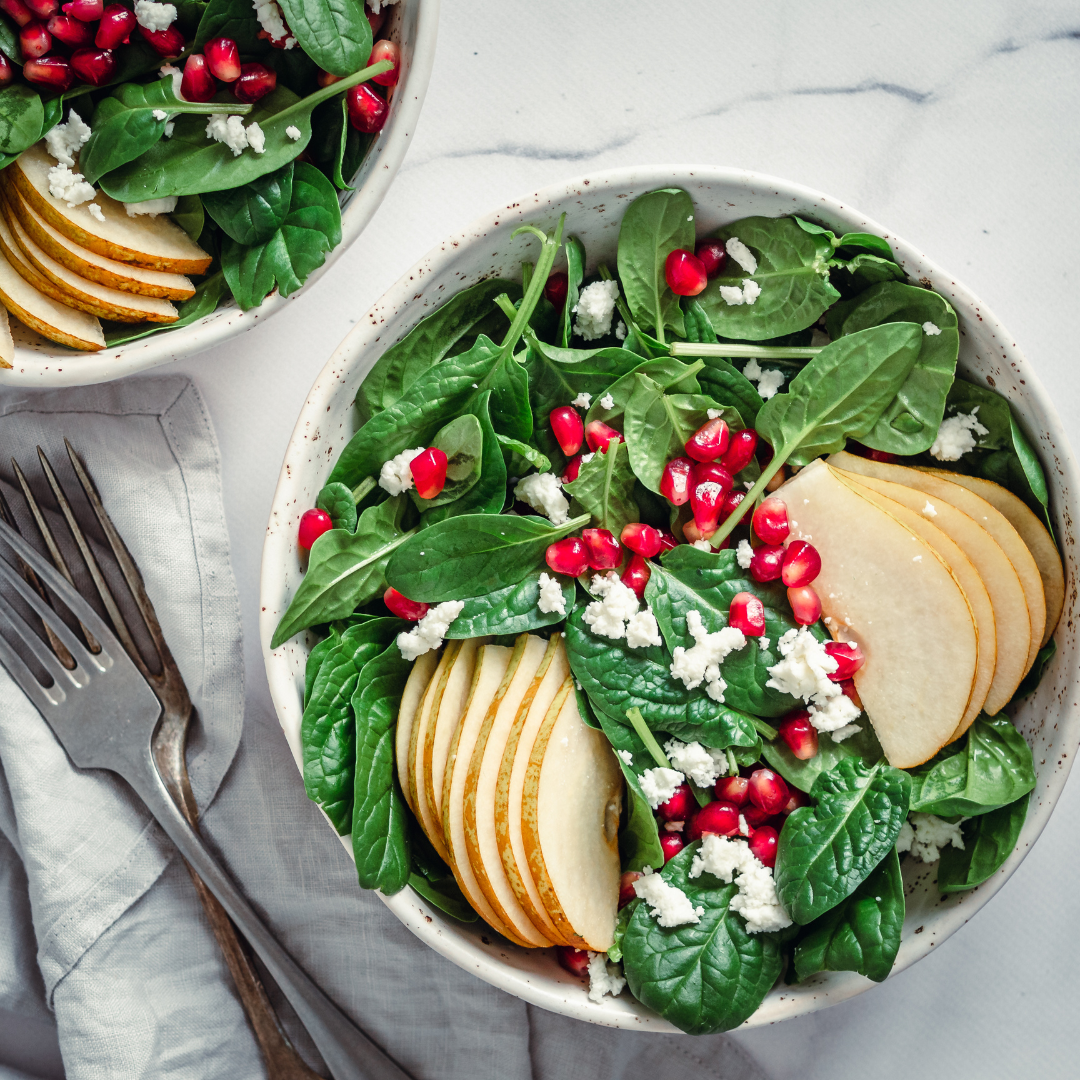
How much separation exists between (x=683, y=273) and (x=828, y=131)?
1.76 feet

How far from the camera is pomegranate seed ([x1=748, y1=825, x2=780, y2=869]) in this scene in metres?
1.52

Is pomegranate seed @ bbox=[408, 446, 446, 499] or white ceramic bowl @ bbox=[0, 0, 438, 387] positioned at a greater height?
white ceramic bowl @ bbox=[0, 0, 438, 387]

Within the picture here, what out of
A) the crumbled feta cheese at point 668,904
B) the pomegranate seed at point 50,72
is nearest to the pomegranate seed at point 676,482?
the crumbled feta cheese at point 668,904

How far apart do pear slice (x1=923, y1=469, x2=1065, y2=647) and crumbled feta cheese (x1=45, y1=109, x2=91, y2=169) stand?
1.48 meters

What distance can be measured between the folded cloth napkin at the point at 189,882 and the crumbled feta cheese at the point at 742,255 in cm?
104

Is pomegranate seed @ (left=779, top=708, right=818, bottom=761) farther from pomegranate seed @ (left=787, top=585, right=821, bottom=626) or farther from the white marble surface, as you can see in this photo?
the white marble surface

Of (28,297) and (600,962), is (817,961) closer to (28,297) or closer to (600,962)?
(600,962)

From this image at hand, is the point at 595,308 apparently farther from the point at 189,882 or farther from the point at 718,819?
the point at 189,882

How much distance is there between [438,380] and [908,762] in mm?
938

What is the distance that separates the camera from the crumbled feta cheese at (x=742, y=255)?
5.09 feet

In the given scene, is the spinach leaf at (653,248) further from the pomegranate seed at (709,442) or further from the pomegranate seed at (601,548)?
the pomegranate seed at (601,548)

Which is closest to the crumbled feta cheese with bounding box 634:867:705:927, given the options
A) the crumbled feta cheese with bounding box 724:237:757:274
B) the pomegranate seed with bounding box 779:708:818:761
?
the pomegranate seed with bounding box 779:708:818:761

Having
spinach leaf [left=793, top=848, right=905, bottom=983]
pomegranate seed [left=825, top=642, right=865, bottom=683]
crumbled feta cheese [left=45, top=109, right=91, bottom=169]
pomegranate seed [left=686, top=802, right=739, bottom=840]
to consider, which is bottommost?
spinach leaf [left=793, top=848, right=905, bottom=983]

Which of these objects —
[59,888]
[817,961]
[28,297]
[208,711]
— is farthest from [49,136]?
[817,961]
